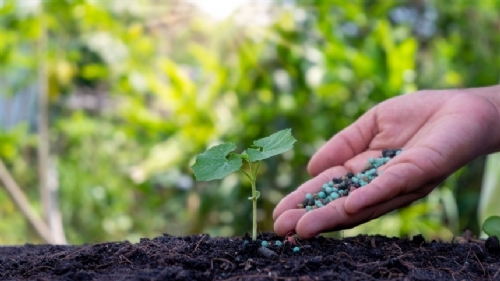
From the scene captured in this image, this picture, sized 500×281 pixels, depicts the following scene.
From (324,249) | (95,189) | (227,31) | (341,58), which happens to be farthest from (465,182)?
(324,249)

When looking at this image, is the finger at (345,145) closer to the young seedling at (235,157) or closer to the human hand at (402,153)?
the human hand at (402,153)

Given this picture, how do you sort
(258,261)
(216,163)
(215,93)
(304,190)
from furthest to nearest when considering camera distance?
(215,93) < (304,190) < (216,163) < (258,261)

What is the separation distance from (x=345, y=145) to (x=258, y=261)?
603 millimetres

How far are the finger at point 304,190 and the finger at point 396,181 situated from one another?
0.15m

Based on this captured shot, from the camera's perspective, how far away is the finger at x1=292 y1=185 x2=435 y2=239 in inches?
39.5

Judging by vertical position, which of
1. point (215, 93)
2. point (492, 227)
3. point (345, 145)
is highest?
point (215, 93)

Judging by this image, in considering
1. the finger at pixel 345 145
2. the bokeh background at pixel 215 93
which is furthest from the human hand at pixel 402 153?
the bokeh background at pixel 215 93

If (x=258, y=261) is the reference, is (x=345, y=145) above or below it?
above

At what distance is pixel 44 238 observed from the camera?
221 cm

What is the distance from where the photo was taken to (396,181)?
3.51ft

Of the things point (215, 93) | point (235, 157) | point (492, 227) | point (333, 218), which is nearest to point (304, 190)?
point (333, 218)

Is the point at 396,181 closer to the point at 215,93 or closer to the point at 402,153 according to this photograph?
the point at 402,153

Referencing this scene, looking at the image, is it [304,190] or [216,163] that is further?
[304,190]

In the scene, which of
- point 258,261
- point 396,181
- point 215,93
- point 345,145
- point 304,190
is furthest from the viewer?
point 215,93
